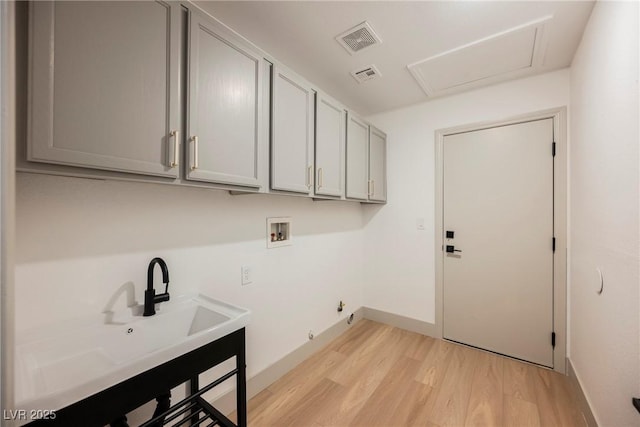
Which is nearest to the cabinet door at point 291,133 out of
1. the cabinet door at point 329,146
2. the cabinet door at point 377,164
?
the cabinet door at point 329,146

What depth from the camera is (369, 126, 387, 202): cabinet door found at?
271 cm

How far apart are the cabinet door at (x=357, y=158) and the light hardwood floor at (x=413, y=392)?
1.49 m

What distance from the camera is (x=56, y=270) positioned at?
1.08 metres

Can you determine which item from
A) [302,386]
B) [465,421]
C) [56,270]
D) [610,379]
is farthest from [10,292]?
[610,379]

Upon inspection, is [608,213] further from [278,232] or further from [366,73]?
[278,232]

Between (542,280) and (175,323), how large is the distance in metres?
2.80

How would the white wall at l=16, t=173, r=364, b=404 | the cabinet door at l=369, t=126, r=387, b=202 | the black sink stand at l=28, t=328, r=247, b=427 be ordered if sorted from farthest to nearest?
the cabinet door at l=369, t=126, r=387, b=202
the white wall at l=16, t=173, r=364, b=404
the black sink stand at l=28, t=328, r=247, b=427

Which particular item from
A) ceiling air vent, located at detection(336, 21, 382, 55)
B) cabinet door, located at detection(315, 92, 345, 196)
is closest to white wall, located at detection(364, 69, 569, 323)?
cabinet door, located at detection(315, 92, 345, 196)

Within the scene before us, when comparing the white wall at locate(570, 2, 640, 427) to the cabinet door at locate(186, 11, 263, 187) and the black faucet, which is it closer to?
the cabinet door at locate(186, 11, 263, 187)

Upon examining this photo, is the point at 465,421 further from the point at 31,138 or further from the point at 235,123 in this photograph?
the point at 31,138

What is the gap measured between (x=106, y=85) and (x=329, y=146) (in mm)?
1431

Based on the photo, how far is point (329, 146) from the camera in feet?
6.86

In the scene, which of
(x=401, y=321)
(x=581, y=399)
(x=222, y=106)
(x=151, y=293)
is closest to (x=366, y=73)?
(x=222, y=106)

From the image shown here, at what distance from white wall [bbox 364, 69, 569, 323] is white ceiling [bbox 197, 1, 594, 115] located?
357 mm
